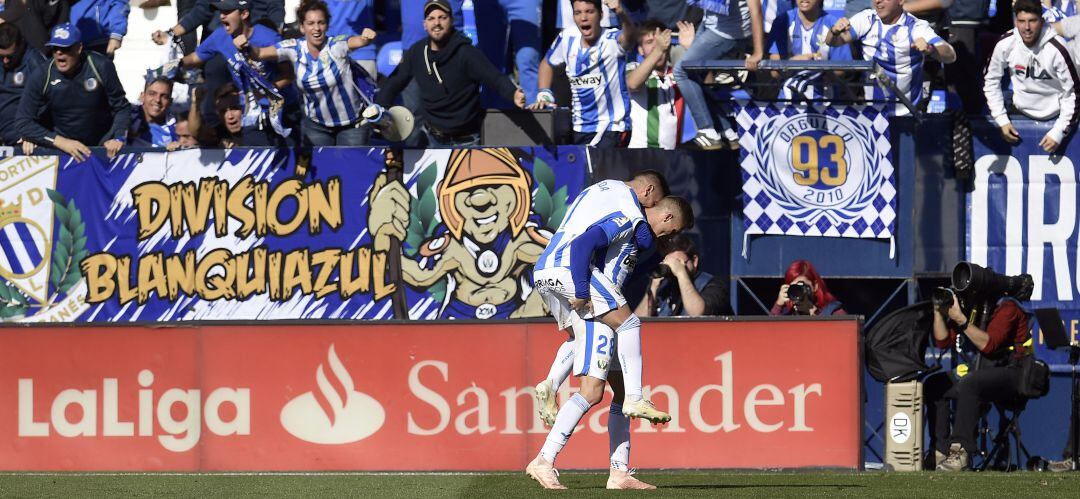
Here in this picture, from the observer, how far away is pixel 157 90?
14734 mm

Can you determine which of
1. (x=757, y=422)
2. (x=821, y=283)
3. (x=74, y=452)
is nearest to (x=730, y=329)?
(x=757, y=422)

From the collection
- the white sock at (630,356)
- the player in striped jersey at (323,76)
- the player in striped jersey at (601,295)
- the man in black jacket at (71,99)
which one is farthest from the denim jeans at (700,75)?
the man in black jacket at (71,99)

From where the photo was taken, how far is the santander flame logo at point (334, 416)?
449 inches

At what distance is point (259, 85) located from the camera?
1391 centimetres

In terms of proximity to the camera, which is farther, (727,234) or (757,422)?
(727,234)

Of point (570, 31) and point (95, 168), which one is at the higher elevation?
point (570, 31)

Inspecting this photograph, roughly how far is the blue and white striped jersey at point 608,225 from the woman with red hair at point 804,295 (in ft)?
12.4

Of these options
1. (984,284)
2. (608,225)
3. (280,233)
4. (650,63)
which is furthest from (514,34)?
(608,225)

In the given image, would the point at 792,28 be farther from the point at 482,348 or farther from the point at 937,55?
the point at 482,348

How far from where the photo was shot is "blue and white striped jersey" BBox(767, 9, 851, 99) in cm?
1383

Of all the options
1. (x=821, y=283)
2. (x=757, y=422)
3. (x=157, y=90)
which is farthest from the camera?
(x=157, y=90)

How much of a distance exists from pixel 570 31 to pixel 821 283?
3182mm

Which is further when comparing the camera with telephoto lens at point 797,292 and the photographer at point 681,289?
the camera with telephoto lens at point 797,292

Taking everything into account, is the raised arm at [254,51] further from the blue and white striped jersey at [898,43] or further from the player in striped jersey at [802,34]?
the blue and white striped jersey at [898,43]
